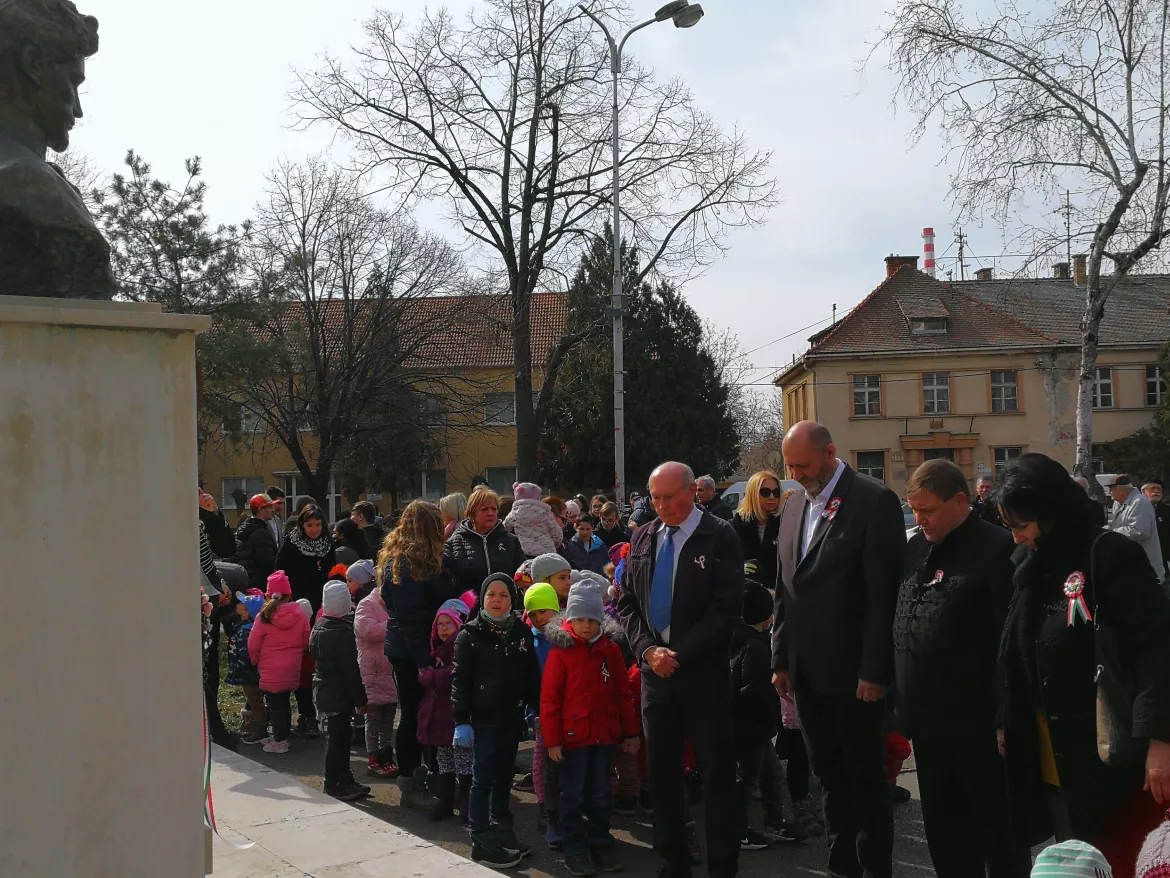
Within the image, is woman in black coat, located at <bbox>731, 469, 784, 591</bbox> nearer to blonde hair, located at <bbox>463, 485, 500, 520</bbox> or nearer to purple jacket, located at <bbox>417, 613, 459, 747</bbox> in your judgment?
blonde hair, located at <bbox>463, 485, 500, 520</bbox>

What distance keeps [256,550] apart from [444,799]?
183 inches

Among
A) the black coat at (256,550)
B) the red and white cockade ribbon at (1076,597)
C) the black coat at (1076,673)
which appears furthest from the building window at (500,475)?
the red and white cockade ribbon at (1076,597)

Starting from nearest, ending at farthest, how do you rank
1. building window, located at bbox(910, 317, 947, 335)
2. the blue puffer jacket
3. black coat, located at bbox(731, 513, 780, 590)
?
black coat, located at bbox(731, 513, 780, 590), the blue puffer jacket, building window, located at bbox(910, 317, 947, 335)

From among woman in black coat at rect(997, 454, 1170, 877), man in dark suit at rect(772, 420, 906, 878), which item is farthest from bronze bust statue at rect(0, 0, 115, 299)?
woman in black coat at rect(997, 454, 1170, 877)

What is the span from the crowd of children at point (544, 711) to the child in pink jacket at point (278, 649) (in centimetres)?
108

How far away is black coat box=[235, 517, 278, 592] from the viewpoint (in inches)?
416

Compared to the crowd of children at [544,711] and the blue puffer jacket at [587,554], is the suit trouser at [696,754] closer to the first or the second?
the crowd of children at [544,711]

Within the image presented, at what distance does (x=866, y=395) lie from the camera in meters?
46.9

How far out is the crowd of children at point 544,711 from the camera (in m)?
5.87

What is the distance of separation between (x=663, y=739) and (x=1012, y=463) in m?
2.21

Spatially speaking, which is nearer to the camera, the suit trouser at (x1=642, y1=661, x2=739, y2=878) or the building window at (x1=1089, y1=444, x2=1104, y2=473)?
the suit trouser at (x1=642, y1=661, x2=739, y2=878)

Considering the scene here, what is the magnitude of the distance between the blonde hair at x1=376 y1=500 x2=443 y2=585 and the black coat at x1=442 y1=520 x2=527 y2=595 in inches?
17.2

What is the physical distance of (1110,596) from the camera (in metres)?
3.59

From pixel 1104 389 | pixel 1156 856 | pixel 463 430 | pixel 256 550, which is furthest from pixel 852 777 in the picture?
pixel 1104 389
